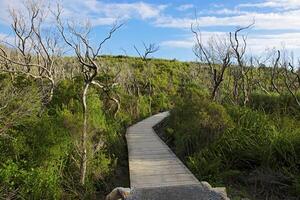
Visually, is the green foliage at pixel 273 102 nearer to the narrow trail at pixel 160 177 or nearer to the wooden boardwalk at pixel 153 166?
the wooden boardwalk at pixel 153 166

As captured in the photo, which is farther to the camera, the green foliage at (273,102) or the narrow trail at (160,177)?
the green foliage at (273,102)

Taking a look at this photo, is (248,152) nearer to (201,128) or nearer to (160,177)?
(160,177)

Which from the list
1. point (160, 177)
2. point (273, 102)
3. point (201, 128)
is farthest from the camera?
point (273, 102)

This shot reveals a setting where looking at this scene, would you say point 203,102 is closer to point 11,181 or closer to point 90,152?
point 90,152

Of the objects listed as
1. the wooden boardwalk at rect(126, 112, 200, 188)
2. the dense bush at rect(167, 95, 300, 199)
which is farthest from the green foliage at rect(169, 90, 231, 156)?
the wooden boardwalk at rect(126, 112, 200, 188)

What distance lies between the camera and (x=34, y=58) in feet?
94.7

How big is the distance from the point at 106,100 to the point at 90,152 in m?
7.82

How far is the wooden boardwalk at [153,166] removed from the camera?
26.3 feet

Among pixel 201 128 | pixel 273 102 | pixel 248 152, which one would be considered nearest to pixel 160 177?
pixel 248 152

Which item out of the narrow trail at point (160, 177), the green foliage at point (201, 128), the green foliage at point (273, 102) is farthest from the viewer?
the green foliage at point (273, 102)

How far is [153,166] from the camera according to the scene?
939 cm

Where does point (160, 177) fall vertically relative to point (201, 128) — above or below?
below

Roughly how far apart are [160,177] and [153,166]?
1003mm

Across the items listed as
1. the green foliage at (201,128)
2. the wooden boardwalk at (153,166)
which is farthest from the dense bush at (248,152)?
the wooden boardwalk at (153,166)
